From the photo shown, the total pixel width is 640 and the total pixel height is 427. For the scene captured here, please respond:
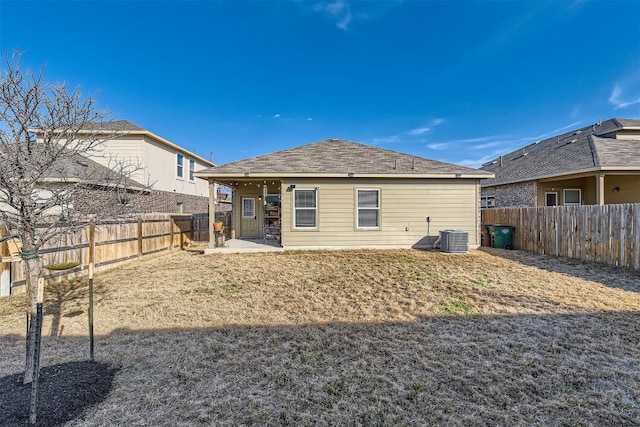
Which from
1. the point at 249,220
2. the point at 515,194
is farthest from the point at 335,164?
the point at 515,194

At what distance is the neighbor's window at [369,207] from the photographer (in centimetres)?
1034

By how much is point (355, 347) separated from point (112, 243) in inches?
313

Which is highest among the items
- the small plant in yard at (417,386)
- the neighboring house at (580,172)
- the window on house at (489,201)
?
the neighboring house at (580,172)

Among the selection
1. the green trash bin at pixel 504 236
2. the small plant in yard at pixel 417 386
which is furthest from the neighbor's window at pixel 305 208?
the small plant in yard at pixel 417 386

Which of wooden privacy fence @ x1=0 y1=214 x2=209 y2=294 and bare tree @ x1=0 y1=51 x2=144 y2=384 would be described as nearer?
bare tree @ x1=0 y1=51 x2=144 y2=384

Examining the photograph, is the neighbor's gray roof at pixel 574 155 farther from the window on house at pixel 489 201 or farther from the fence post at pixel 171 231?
the fence post at pixel 171 231

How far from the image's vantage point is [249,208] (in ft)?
44.6

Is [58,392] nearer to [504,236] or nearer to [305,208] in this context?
[305,208]

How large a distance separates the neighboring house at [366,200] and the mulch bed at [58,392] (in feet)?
24.4

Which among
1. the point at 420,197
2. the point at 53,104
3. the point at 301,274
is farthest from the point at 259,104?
the point at 53,104

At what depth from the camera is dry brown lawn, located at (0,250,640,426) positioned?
2342 mm

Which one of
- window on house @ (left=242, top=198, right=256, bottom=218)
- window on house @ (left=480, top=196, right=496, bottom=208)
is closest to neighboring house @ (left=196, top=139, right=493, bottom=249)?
window on house @ (left=242, top=198, right=256, bottom=218)

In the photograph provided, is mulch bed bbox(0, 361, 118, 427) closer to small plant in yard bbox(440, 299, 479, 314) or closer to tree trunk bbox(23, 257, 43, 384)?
tree trunk bbox(23, 257, 43, 384)

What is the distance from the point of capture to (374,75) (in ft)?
49.9
